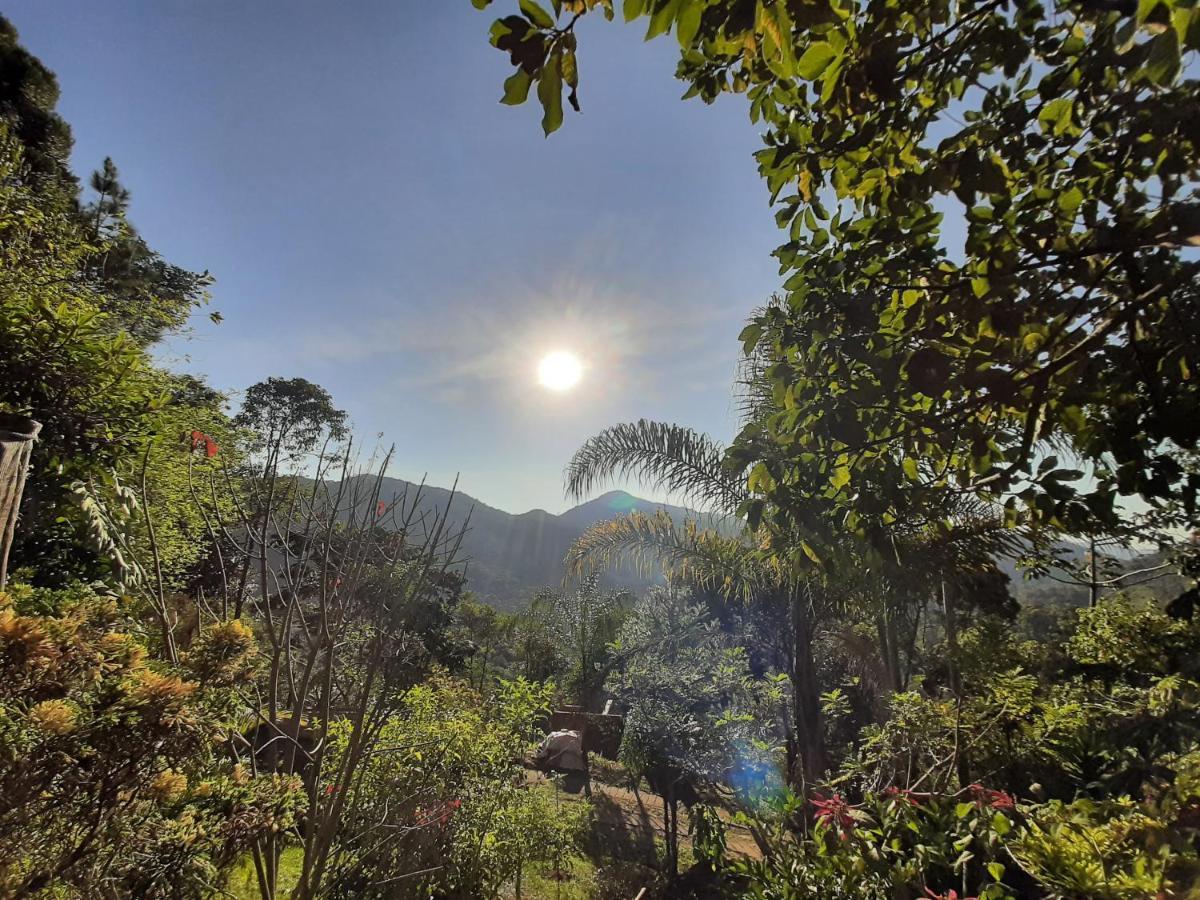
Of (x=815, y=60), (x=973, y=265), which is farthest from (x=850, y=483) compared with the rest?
(x=815, y=60)

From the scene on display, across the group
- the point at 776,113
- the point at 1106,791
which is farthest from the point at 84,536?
the point at 1106,791

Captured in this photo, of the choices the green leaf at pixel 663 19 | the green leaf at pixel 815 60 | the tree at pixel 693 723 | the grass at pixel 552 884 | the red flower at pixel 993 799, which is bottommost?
the grass at pixel 552 884

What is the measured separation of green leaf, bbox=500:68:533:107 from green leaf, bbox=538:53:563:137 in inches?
1.1

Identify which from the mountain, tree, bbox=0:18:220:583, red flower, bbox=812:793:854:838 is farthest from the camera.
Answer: the mountain

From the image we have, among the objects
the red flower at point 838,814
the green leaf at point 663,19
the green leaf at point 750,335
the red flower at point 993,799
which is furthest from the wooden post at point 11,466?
the red flower at point 993,799

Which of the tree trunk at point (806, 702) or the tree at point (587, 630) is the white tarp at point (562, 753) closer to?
the tree at point (587, 630)

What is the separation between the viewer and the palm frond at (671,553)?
28.1ft

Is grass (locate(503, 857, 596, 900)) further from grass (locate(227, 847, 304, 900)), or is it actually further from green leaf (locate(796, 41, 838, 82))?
green leaf (locate(796, 41, 838, 82))

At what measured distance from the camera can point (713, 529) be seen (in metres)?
8.95

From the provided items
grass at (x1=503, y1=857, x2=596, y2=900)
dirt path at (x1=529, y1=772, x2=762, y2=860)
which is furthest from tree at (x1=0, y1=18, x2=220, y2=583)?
dirt path at (x1=529, y1=772, x2=762, y2=860)

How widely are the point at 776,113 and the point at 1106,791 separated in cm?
411

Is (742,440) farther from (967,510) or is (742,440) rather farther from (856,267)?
(967,510)

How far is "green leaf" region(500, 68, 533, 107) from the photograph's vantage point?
897mm

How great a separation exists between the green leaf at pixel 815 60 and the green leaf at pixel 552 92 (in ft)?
2.07
